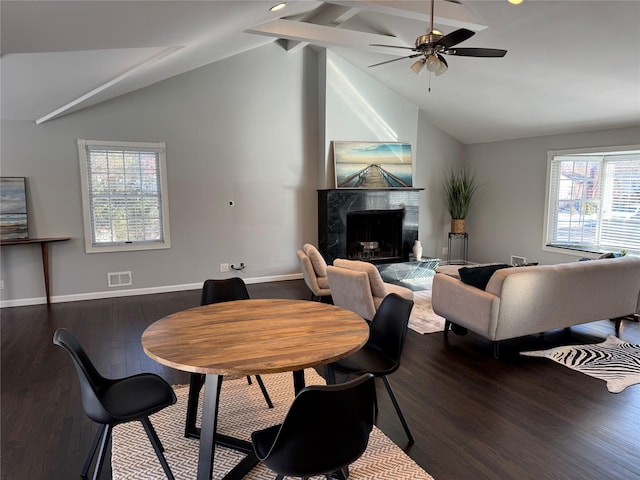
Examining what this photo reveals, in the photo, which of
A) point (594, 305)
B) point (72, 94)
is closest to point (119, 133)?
point (72, 94)

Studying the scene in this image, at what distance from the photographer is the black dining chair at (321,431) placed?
1.52 metres

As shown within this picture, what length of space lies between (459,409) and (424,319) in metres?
1.96

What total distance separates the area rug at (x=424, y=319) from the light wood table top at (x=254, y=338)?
7.26 ft

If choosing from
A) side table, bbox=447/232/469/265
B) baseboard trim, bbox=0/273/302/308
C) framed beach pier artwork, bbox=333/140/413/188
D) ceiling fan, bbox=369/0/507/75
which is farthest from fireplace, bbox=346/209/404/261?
ceiling fan, bbox=369/0/507/75

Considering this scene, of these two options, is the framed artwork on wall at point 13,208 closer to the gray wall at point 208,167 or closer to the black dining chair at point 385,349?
the gray wall at point 208,167

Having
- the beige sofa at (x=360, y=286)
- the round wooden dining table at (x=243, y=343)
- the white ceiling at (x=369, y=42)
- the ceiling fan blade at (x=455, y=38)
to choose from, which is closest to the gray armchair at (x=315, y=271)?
the beige sofa at (x=360, y=286)

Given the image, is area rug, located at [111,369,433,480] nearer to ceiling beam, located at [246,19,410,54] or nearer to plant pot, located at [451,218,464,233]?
ceiling beam, located at [246,19,410,54]

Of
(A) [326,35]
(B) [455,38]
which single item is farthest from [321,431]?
(A) [326,35]

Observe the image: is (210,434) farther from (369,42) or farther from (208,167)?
(369,42)

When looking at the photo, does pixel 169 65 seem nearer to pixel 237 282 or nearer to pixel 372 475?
pixel 237 282

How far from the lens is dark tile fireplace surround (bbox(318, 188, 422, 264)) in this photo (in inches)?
267

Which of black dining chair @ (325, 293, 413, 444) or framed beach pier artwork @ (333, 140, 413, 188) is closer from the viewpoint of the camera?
black dining chair @ (325, 293, 413, 444)

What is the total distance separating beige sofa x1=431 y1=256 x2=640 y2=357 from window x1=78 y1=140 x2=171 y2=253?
4.17m

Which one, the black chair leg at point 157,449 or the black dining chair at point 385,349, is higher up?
the black dining chair at point 385,349
